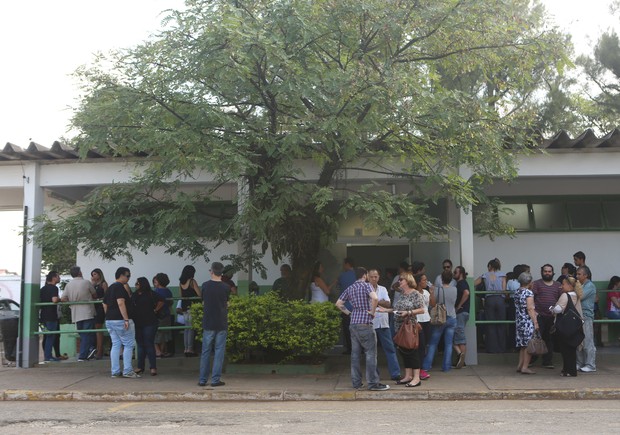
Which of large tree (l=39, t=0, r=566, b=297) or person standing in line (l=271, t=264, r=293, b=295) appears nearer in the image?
large tree (l=39, t=0, r=566, b=297)

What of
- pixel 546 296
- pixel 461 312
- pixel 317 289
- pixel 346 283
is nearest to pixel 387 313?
pixel 461 312

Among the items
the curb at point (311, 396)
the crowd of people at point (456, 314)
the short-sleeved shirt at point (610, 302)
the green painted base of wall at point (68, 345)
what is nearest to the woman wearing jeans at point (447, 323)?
the crowd of people at point (456, 314)

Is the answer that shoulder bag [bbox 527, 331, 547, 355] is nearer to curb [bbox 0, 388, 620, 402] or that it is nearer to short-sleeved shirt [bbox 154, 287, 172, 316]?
curb [bbox 0, 388, 620, 402]

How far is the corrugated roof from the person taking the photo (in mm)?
13461

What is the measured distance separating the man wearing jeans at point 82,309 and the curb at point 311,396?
3347 mm

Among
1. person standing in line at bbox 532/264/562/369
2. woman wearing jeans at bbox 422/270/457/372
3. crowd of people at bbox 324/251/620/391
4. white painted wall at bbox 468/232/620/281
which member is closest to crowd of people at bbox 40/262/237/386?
crowd of people at bbox 324/251/620/391

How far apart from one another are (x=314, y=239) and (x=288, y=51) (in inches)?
133

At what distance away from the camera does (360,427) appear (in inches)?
334

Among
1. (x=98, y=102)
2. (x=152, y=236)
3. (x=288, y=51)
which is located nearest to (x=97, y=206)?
(x=152, y=236)

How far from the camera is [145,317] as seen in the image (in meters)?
13.1

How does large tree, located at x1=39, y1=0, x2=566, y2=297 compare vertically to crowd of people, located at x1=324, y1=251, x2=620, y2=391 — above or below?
above

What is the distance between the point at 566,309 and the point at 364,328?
347 cm

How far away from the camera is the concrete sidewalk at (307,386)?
1102cm

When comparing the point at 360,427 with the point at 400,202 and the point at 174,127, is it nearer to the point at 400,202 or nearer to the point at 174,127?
the point at 400,202
